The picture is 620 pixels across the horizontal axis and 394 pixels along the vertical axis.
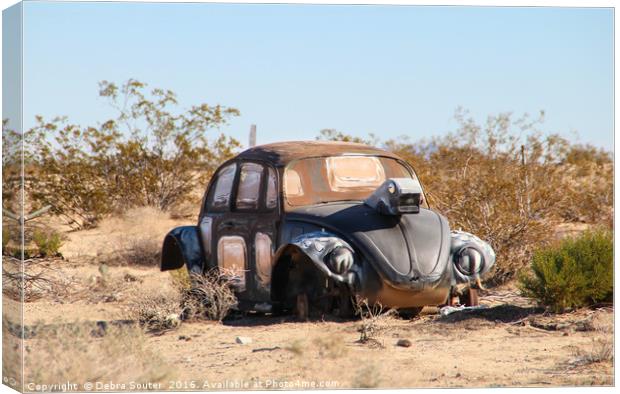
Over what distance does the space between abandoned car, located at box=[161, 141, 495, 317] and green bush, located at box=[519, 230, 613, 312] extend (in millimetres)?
896

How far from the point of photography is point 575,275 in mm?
10469

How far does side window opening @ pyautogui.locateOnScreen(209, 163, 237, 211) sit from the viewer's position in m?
10.5

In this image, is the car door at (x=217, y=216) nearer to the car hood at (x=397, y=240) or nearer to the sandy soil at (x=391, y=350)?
the sandy soil at (x=391, y=350)

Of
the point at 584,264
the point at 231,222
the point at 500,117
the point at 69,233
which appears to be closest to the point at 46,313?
the point at 231,222

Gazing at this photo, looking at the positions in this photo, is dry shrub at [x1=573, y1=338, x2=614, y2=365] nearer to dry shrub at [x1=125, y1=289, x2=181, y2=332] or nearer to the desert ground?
the desert ground

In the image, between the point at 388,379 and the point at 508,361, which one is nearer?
the point at 388,379

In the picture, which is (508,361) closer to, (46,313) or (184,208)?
(46,313)

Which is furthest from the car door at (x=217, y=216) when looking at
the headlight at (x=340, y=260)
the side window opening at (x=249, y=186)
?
the headlight at (x=340, y=260)

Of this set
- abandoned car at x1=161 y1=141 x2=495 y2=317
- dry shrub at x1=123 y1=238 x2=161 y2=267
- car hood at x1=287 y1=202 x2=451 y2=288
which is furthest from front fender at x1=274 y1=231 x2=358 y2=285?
dry shrub at x1=123 y1=238 x2=161 y2=267

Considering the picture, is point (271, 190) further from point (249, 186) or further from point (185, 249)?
point (185, 249)

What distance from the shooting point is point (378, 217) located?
898cm

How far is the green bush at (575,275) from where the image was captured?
34.4 ft

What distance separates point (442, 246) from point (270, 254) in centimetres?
160

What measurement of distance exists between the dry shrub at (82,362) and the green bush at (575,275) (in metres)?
4.41
